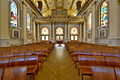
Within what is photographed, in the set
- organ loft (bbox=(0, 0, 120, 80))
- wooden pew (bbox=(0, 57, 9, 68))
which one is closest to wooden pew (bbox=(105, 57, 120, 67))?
organ loft (bbox=(0, 0, 120, 80))

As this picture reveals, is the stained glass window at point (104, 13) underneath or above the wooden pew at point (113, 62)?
above

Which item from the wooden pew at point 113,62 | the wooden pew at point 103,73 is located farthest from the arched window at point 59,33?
the wooden pew at point 103,73

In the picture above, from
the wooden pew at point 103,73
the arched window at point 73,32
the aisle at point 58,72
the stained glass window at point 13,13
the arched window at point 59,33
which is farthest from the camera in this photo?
the arched window at point 59,33

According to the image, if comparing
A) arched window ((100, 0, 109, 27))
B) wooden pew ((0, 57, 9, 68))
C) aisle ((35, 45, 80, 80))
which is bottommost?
aisle ((35, 45, 80, 80))

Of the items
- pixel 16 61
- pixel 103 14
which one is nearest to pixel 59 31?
pixel 103 14

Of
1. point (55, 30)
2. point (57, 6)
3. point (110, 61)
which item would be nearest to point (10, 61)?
point (110, 61)

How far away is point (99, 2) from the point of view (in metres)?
10.0

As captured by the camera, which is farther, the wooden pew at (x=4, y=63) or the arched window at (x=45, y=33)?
the arched window at (x=45, y=33)

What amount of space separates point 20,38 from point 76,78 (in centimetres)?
937

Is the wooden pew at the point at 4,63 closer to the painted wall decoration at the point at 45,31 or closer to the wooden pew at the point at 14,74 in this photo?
the wooden pew at the point at 14,74

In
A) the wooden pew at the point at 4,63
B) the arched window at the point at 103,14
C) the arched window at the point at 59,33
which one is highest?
the arched window at the point at 103,14

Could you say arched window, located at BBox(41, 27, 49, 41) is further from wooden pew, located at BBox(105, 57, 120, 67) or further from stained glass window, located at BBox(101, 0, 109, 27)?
wooden pew, located at BBox(105, 57, 120, 67)

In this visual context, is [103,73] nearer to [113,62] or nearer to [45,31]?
[113,62]

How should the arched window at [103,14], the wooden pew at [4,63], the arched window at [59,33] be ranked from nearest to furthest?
the wooden pew at [4,63] → the arched window at [103,14] → the arched window at [59,33]
